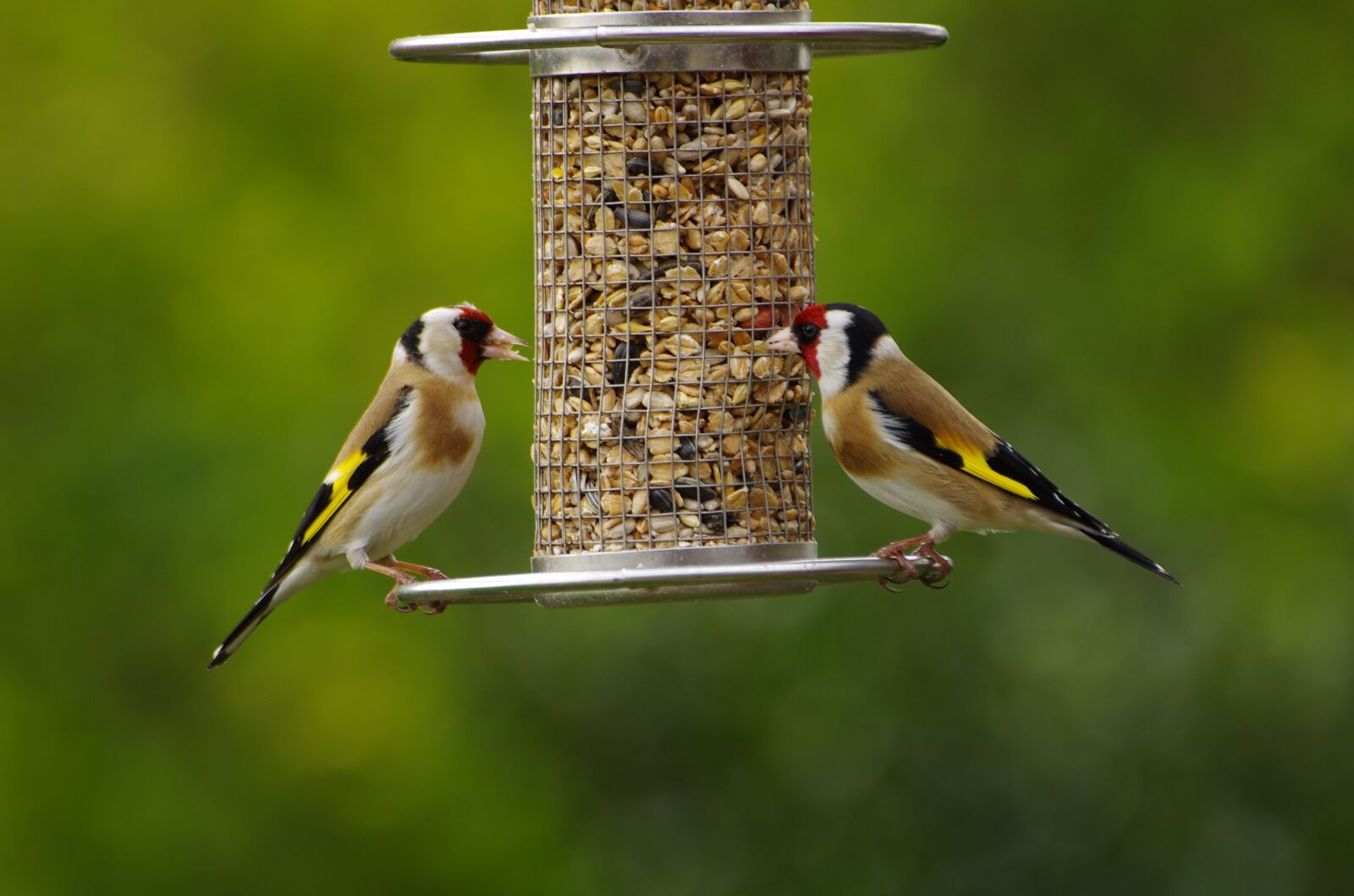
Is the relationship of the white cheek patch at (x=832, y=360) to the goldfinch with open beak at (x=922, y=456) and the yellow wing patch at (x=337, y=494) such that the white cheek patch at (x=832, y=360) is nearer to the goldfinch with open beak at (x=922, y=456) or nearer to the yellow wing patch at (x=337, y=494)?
the goldfinch with open beak at (x=922, y=456)

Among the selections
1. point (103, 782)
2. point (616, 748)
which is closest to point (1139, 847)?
point (616, 748)

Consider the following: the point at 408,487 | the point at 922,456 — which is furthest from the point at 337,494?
the point at 922,456

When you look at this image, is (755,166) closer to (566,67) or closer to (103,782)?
(566,67)

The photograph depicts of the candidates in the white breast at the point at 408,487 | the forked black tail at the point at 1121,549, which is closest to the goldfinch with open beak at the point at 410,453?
the white breast at the point at 408,487

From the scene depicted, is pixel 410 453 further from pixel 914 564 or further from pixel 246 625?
pixel 914 564

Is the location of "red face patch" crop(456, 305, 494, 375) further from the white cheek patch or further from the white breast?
the white cheek patch

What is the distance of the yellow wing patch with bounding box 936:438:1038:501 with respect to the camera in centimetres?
715

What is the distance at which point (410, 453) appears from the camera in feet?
23.2

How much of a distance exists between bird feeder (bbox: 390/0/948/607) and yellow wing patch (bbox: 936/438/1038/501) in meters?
0.69

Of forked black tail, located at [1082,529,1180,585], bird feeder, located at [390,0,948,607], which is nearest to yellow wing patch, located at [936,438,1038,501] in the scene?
forked black tail, located at [1082,529,1180,585]

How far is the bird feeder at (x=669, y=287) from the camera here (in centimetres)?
647

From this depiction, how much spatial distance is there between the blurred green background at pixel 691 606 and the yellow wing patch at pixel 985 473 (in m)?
3.55

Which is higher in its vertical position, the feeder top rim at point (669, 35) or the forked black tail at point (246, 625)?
the feeder top rim at point (669, 35)

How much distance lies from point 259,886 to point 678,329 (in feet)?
21.3
